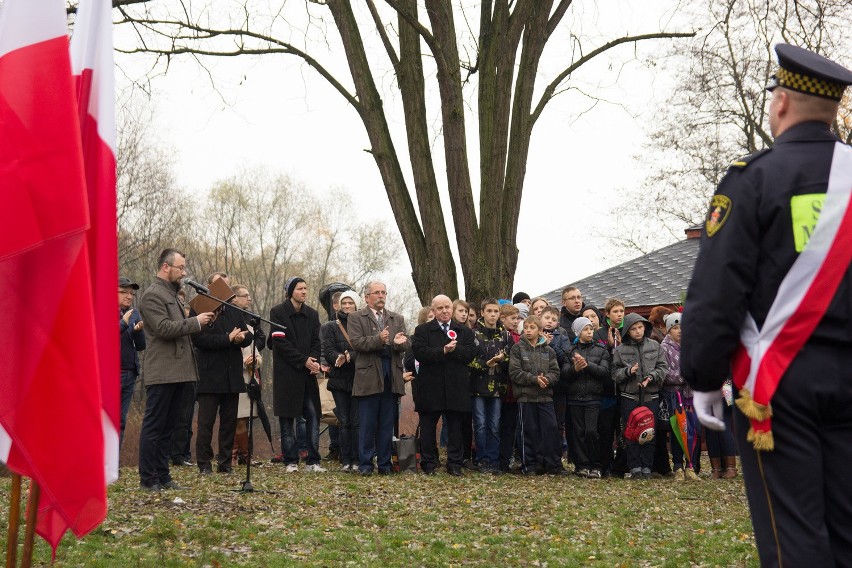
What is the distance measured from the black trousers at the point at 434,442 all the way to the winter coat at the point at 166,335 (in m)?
3.81

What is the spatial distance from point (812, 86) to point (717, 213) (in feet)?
1.97

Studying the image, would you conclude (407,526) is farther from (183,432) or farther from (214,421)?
(183,432)

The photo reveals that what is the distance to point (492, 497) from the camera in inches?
427

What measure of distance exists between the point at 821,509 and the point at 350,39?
13.9 metres

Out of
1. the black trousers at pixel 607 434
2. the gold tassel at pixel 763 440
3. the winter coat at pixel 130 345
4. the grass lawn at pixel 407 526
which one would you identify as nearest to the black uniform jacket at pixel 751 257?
the gold tassel at pixel 763 440

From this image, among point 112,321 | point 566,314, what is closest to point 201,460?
point 566,314

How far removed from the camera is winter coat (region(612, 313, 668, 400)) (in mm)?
13703

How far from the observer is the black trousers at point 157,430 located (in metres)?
10.4

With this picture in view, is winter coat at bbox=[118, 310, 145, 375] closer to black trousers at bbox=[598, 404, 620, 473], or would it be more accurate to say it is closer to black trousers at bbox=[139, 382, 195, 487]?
black trousers at bbox=[139, 382, 195, 487]

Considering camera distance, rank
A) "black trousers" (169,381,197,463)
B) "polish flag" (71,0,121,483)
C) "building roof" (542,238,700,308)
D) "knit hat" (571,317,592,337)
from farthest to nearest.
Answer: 1. "building roof" (542,238,700,308)
2. "black trousers" (169,381,197,463)
3. "knit hat" (571,317,592,337)
4. "polish flag" (71,0,121,483)

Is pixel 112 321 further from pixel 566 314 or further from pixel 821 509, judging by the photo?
pixel 566 314

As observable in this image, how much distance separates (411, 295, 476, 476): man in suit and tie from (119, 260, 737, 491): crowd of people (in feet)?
0.05

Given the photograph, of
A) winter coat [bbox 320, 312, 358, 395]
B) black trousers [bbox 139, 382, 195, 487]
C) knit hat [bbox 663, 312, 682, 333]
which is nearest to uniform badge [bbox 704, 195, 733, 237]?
black trousers [bbox 139, 382, 195, 487]

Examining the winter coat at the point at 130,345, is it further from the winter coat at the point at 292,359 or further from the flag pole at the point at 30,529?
the flag pole at the point at 30,529
